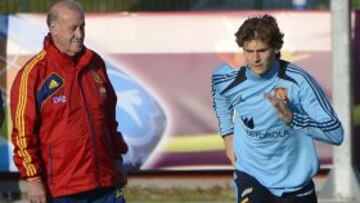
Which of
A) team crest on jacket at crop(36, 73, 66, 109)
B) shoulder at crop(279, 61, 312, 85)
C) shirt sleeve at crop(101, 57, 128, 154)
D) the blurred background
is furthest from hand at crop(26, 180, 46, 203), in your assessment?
the blurred background

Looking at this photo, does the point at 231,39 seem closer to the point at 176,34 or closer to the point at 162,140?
the point at 176,34

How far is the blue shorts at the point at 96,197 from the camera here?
5819 millimetres

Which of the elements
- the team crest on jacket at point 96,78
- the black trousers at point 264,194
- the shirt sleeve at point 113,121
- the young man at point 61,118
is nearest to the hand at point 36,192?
the young man at point 61,118

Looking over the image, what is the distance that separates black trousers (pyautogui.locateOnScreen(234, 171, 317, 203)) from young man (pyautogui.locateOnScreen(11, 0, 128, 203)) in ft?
2.65

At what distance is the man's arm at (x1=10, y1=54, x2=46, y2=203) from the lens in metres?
5.62

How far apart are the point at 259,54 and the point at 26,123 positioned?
1294 mm

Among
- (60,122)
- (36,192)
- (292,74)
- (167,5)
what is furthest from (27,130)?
(167,5)

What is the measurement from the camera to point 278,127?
5.94m

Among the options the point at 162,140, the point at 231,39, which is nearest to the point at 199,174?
the point at 162,140

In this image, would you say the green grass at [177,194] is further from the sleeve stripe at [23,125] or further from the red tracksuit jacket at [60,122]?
the sleeve stripe at [23,125]

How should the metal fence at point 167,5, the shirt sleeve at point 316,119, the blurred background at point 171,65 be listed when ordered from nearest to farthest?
the shirt sleeve at point 316,119, the blurred background at point 171,65, the metal fence at point 167,5

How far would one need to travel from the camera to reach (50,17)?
5.79m

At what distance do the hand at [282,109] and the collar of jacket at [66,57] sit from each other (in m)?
1.03

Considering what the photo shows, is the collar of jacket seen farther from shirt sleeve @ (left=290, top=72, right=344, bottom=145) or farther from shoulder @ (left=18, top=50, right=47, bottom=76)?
shirt sleeve @ (left=290, top=72, right=344, bottom=145)
